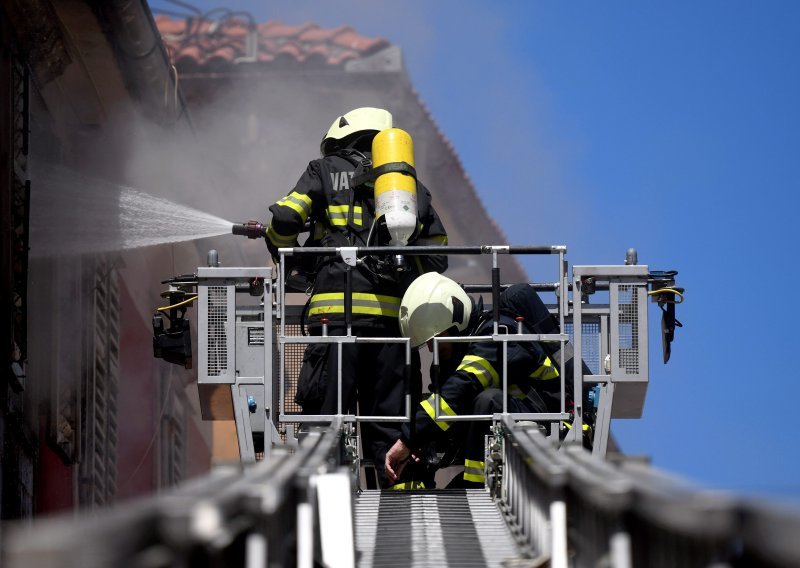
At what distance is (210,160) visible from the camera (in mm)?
21641

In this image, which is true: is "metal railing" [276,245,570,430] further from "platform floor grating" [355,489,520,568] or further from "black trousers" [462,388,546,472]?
"platform floor grating" [355,489,520,568]

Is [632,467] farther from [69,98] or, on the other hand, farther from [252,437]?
[69,98]

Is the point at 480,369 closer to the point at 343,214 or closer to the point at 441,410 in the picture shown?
the point at 441,410

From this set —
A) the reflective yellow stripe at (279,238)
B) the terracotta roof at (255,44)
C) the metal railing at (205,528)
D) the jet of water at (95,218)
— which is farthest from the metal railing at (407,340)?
the terracotta roof at (255,44)

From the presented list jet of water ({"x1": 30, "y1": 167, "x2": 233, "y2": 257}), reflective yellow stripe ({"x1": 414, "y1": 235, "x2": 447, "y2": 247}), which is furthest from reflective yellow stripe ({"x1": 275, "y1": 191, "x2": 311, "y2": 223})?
jet of water ({"x1": 30, "y1": 167, "x2": 233, "y2": 257})

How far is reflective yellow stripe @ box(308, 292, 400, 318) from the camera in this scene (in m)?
9.36

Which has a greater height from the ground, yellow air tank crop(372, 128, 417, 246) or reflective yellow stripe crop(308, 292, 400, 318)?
yellow air tank crop(372, 128, 417, 246)

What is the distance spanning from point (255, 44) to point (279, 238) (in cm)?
1302

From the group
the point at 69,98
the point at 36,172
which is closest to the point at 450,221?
the point at 69,98

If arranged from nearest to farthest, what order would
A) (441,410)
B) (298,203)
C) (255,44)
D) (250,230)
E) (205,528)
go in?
(205,528), (441,410), (298,203), (250,230), (255,44)

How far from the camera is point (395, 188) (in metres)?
9.30

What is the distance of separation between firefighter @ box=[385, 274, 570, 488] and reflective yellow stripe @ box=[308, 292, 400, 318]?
25 centimetres

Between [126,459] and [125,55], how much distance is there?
4.23 meters

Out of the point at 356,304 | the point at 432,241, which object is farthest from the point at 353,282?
the point at 432,241
